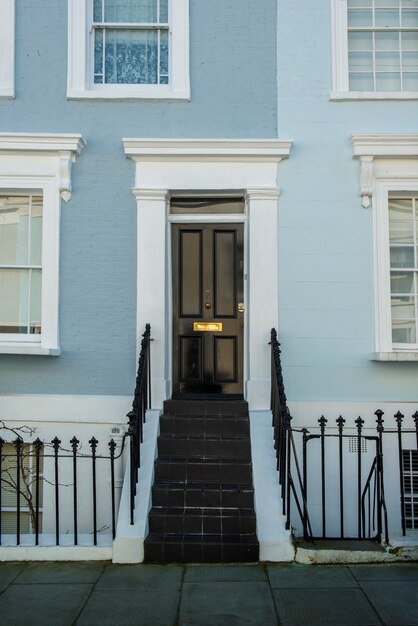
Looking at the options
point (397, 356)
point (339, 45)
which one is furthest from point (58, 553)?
point (339, 45)

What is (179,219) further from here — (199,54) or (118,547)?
(118,547)

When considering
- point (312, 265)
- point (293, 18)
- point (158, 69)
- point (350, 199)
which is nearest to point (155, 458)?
Answer: point (312, 265)

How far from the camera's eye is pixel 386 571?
6234mm

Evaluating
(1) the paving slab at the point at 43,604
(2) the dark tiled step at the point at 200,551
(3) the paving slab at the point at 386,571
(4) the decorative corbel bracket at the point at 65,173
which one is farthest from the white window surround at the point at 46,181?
(3) the paving slab at the point at 386,571

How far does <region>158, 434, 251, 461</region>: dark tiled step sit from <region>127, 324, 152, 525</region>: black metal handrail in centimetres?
30

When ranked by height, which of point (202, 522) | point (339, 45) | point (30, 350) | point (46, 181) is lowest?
point (202, 522)

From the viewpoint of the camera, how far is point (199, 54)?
8766 millimetres

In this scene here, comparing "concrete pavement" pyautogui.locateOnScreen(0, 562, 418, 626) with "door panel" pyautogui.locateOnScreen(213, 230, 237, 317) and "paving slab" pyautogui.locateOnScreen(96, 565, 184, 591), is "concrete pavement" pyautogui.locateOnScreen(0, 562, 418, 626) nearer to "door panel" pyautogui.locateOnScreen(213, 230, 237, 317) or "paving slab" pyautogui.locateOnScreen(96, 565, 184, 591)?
"paving slab" pyautogui.locateOnScreen(96, 565, 184, 591)

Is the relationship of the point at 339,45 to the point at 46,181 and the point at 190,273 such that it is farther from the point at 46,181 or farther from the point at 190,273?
the point at 46,181

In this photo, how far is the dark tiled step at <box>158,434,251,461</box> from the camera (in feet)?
25.2

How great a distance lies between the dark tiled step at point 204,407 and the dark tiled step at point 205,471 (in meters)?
0.79

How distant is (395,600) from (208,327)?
4.12 meters

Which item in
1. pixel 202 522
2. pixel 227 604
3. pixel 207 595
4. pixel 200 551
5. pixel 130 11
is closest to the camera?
pixel 227 604

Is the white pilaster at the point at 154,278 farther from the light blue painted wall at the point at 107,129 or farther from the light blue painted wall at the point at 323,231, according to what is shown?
the light blue painted wall at the point at 323,231
